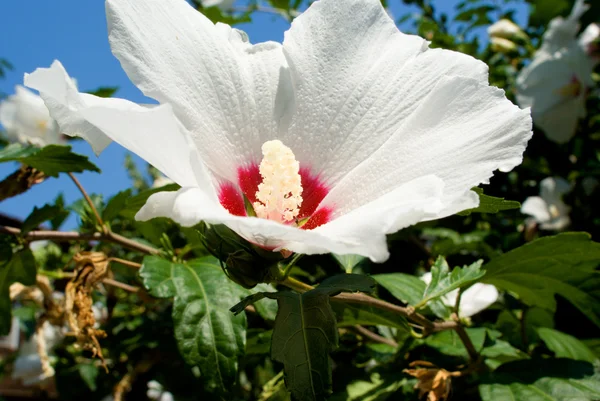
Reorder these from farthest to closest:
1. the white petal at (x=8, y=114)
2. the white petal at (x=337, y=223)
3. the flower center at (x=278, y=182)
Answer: the white petal at (x=8, y=114)
the flower center at (x=278, y=182)
the white petal at (x=337, y=223)

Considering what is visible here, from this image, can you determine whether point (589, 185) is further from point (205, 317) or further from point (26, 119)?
point (26, 119)

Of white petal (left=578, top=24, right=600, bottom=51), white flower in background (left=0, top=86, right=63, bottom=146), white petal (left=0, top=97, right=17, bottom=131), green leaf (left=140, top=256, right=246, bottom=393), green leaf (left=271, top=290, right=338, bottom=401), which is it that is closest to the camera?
green leaf (left=271, top=290, right=338, bottom=401)

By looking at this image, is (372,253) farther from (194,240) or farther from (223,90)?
A: (194,240)

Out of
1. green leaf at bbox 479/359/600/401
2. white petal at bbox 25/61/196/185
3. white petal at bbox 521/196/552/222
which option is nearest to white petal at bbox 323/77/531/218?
white petal at bbox 25/61/196/185

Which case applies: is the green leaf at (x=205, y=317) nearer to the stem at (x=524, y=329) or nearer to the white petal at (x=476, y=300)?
the white petal at (x=476, y=300)

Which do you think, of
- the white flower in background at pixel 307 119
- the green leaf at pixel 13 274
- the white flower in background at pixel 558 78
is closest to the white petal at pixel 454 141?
the white flower in background at pixel 307 119

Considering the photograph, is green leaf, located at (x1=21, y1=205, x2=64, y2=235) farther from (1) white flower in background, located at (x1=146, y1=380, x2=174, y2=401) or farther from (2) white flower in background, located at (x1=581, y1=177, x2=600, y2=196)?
(2) white flower in background, located at (x1=581, y1=177, x2=600, y2=196)
